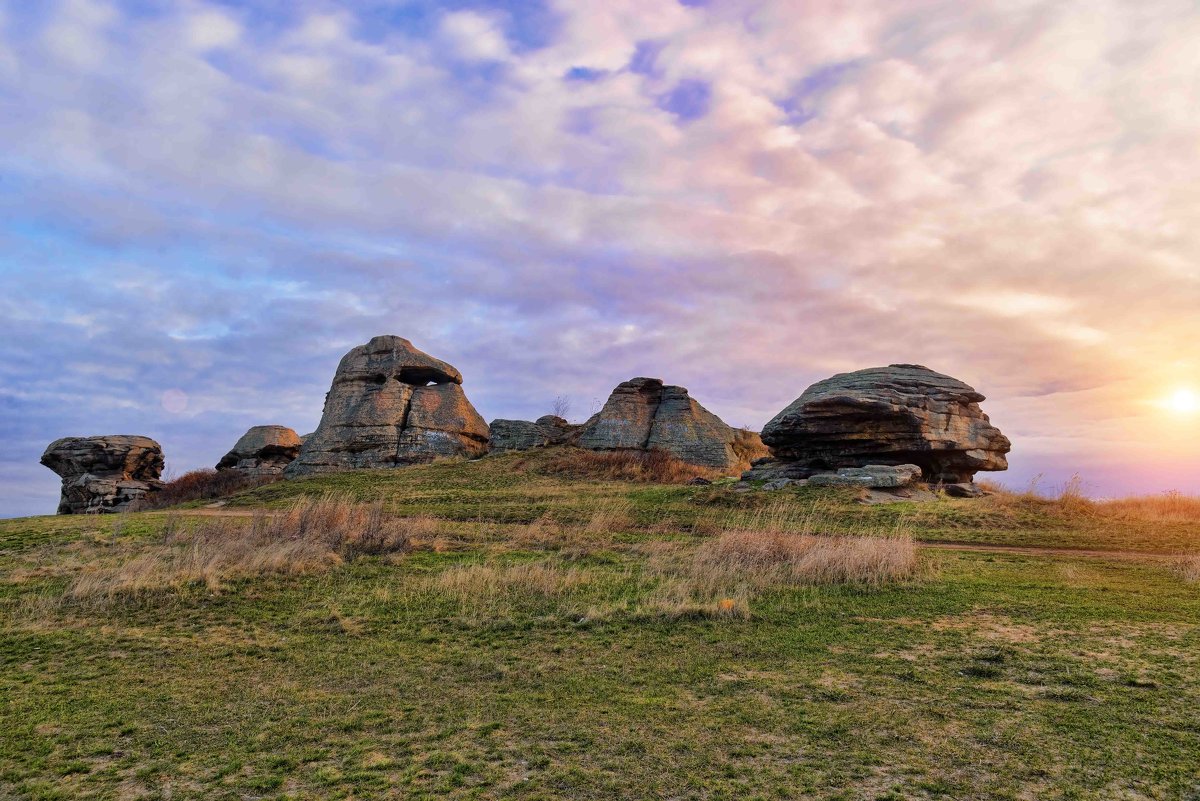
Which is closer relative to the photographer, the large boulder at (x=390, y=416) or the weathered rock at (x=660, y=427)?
the large boulder at (x=390, y=416)

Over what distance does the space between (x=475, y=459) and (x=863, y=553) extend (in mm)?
25534

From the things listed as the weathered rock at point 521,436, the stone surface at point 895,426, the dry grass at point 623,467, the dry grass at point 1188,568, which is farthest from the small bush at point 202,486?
the dry grass at point 1188,568

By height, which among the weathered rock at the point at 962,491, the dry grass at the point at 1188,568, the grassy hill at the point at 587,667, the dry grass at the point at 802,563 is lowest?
the grassy hill at the point at 587,667

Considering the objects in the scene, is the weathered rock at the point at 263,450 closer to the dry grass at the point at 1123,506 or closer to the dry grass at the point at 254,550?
the dry grass at the point at 254,550

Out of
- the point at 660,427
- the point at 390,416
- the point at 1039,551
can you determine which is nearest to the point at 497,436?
the point at 390,416

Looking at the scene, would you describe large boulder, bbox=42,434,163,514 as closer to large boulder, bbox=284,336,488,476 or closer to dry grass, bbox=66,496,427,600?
large boulder, bbox=284,336,488,476

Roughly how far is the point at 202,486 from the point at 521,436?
15.2 m

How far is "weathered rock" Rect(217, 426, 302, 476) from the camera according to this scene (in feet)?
125

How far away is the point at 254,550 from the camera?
479 inches

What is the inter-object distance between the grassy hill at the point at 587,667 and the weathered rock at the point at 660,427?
19108 mm

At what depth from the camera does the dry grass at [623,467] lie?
29734mm

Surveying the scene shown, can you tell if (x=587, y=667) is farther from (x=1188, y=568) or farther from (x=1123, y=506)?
(x=1123, y=506)

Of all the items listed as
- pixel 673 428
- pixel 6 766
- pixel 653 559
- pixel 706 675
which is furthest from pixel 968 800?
pixel 673 428

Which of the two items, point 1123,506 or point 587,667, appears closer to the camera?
point 587,667
